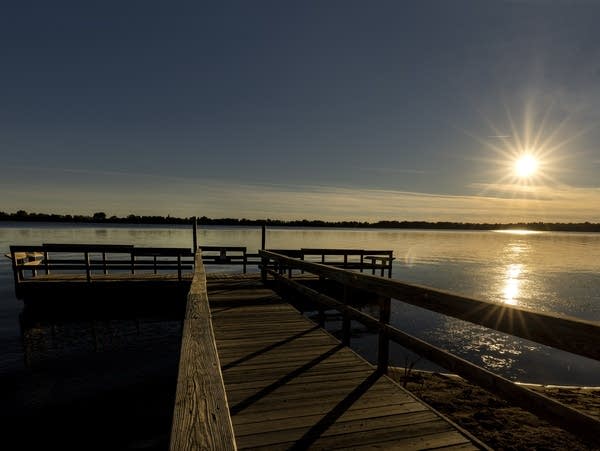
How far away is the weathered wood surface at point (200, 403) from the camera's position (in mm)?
1307

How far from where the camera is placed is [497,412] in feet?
21.3

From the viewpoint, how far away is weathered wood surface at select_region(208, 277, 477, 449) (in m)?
3.05

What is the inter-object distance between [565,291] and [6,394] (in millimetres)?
31572

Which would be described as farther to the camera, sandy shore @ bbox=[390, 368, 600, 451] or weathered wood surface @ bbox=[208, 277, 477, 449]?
sandy shore @ bbox=[390, 368, 600, 451]

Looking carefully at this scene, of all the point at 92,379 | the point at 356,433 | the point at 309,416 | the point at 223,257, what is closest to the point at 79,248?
the point at 223,257

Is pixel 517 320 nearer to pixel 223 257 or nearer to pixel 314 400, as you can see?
pixel 314 400

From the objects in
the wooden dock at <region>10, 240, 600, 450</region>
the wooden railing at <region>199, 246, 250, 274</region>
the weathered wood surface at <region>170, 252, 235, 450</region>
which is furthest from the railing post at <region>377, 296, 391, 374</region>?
the wooden railing at <region>199, 246, 250, 274</region>

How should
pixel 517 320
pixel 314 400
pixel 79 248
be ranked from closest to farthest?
pixel 517 320, pixel 314 400, pixel 79 248

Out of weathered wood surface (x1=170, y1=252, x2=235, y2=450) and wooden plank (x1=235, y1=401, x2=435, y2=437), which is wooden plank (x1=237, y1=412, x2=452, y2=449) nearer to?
wooden plank (x1=235, y1=401, x2=435, y2=437)

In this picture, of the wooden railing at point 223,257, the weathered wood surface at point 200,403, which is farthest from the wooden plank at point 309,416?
the wooden railing at point 223,257

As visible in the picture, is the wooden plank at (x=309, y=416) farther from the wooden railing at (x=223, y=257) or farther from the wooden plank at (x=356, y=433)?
the wooden railing at (x=223, y=257)

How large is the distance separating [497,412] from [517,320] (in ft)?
17.6

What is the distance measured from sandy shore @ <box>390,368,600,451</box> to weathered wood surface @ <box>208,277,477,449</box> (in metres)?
2.67

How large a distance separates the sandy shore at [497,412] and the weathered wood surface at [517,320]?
3389 millimetres
